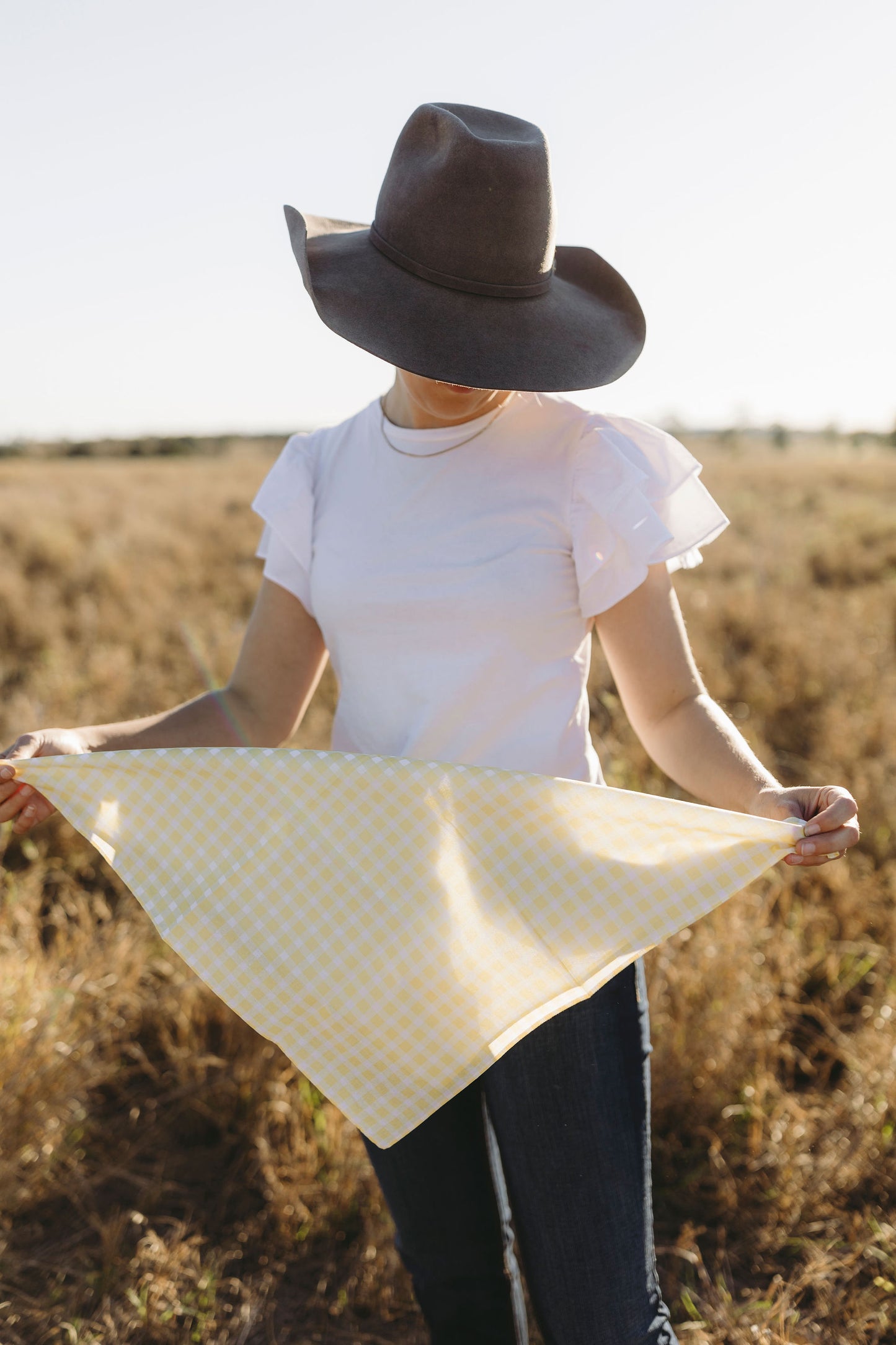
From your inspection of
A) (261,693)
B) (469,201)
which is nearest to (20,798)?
(261,693)

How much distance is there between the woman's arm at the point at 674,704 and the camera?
146cm

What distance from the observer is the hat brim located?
1.41m

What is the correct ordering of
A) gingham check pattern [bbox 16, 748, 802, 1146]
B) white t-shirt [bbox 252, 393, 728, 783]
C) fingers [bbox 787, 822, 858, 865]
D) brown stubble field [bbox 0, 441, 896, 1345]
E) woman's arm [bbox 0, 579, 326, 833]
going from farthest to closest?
brown stubble field [bbox 0, 441, 896, 1345], woman's arm [bbox 0, 579, 326, 833], white t-shirt [bbox 252, 393, 728, 783], gingham check pattern [bbox 16, 748, 802, 1146], fingers [bbox 787, 822, 858, 865]

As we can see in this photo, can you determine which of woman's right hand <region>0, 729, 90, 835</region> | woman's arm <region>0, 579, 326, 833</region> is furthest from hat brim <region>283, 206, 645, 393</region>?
woman's right hand <region>0, 729, 90, 835</region>

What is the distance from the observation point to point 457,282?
1455mm

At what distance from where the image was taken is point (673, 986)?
9.28ft

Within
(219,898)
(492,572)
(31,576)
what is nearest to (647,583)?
(492,572)

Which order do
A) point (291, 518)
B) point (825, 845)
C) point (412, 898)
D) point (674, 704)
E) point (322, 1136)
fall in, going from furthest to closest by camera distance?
point (322, 1136)
point (291, 518)
point (674, 704)
point (412, 898)
point (825, 845)

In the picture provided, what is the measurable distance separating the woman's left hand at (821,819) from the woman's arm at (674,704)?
0.03 metres

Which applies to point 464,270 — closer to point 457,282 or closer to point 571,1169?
point 457,282

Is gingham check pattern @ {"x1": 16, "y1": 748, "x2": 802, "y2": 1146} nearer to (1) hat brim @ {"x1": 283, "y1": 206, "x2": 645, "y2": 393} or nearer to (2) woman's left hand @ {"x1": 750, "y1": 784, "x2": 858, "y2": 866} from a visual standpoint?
(2) woman's left hand @ {"x1": 750, "y1": 784, "x2": 858, "y2": 866}

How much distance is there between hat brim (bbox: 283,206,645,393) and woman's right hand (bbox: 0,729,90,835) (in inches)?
30.4

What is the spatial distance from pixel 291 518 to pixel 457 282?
50 cm

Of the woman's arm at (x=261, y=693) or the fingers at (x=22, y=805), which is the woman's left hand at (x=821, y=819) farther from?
the fingers at (x=22, y=805)
